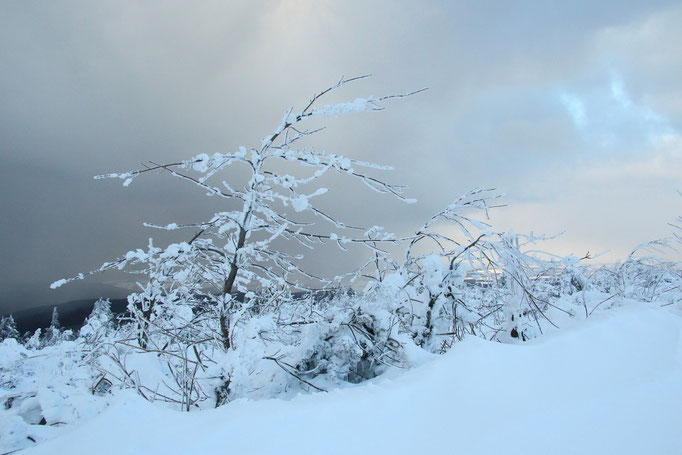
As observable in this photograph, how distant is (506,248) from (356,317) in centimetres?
135

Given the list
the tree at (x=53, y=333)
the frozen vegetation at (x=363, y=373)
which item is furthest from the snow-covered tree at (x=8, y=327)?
the frozen vegetation at (x=363, y=373)

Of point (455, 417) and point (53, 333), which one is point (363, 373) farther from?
point (53, 333)

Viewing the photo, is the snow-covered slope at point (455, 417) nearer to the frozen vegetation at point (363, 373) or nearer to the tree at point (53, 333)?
the frozen vegetation at point (363, 373)

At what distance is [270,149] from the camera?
313 centimetres

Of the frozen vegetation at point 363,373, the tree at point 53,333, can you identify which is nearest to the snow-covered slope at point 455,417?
the frozen vegetation at point 363,373

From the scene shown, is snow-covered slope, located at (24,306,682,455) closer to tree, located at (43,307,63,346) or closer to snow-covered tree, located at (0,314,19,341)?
tree, located at (43,307,63,346)

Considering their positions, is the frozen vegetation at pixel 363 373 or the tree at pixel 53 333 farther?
the tree at pixel 53 333

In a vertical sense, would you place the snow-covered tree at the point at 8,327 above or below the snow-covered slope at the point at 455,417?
below

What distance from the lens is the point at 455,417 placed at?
1.31 m

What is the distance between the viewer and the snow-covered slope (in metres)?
1.14

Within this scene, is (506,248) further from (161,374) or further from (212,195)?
(161,374)

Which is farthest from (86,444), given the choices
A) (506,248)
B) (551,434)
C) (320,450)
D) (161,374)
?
(506,248)

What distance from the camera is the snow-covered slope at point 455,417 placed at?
114 centimetres

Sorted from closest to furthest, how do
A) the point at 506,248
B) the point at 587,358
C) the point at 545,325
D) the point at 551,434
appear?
the point at 551,434
the point at 587,358
the point at 506,248
the point at 545,325
